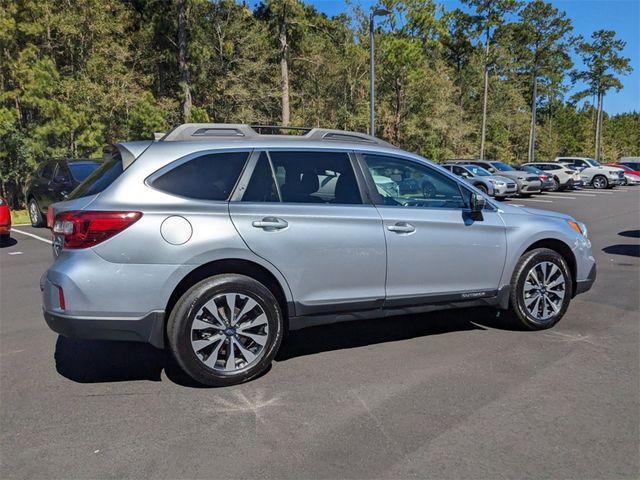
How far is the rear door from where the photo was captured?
12.8 feet

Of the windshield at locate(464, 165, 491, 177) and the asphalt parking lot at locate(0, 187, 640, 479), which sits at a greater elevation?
the windshield at locate(464, 165, 491, 177)

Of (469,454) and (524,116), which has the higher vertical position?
(524,116)

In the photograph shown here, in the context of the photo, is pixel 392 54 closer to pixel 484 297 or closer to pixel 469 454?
pixel 484 297

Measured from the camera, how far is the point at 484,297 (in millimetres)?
4773

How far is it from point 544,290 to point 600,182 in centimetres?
2936

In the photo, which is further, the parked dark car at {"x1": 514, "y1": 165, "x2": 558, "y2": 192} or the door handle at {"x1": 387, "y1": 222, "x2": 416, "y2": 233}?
the parked dark car at {"x1": 514, "y1": 165, "x2": 558, "y2": 192}

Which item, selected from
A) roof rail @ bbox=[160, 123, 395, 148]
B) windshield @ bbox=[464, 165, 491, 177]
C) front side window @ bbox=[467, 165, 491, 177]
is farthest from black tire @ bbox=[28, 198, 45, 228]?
windshield @ bbox=[464, 165, 491, 177]

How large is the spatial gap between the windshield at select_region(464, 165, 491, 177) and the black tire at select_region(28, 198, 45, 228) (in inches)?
658

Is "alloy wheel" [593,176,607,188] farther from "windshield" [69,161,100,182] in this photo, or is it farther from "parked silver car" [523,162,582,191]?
"windshield" [69,161,100,182]

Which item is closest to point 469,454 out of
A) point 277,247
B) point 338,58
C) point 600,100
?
point 277,247

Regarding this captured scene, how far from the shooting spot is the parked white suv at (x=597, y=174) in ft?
98.9

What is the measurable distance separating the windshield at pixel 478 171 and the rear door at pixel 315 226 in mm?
19807

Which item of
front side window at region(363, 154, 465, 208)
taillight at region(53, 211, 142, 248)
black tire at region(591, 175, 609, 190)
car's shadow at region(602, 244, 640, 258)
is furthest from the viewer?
black tire at region(591, 175, 609, 190)

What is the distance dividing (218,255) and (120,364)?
4.48 feet
